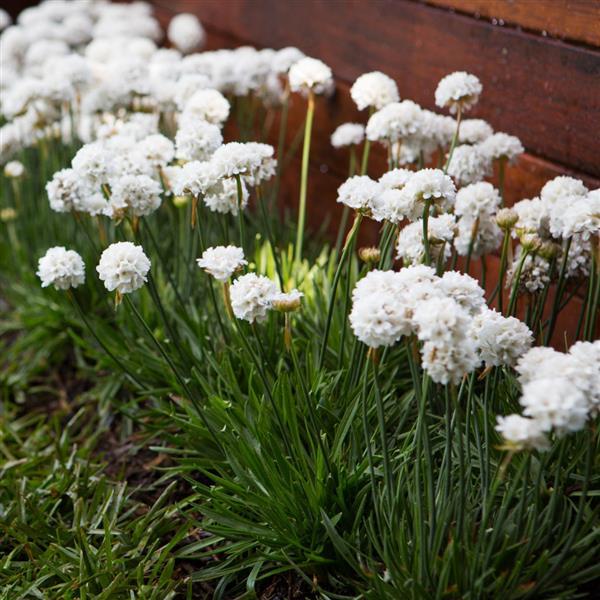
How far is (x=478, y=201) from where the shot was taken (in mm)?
2330

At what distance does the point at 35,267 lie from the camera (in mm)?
3635

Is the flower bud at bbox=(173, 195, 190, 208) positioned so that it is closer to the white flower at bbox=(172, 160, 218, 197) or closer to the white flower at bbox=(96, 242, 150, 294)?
the white flower at bbox=(172, 160, 218, 197)

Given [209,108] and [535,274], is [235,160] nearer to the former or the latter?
[209,108]

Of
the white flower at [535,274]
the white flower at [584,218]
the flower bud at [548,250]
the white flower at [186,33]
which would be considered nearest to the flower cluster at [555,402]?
the white flower at [584,218]

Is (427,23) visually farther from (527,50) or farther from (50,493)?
(50,493)

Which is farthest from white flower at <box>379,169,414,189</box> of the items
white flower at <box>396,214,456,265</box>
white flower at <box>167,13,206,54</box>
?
white flower at <box>167,13,206,54</box>

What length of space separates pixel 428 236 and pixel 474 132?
1.90ft

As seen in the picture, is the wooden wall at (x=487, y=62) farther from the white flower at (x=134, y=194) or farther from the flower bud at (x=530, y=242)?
the white flower at (x=134, y=194)

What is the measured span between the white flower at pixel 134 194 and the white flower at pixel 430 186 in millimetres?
721

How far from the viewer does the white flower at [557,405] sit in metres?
1.47

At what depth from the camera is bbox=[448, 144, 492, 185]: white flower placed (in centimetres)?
250

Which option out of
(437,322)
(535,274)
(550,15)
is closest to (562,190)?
(535,274)

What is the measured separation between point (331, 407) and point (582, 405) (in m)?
0.92

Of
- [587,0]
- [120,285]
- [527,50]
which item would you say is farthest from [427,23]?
[120,285]
